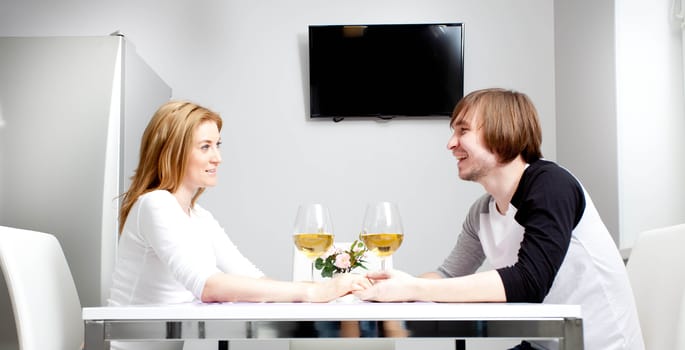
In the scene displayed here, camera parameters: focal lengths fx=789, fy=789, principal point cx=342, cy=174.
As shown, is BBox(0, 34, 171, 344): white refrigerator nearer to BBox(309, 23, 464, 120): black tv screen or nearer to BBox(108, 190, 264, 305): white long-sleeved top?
BBox(309, 23, 464, 120): black tv screen

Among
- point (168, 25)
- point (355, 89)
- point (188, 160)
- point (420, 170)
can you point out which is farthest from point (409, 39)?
point (188, 160)

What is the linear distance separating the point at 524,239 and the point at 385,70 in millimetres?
2417

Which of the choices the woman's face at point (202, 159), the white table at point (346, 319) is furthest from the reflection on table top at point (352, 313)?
the woman's face at point (202, 159)

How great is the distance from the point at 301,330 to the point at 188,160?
2.65 feet

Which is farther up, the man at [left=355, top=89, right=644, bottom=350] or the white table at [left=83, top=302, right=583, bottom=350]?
the man at [left=355, top=89, right=644, bottom=350]

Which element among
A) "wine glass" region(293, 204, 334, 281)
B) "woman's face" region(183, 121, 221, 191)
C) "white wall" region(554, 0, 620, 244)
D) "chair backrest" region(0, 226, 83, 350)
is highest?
"white wall" region(554, 0, 620, 244)

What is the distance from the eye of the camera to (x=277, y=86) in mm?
3945

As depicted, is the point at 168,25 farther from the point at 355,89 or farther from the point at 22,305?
the point at 22,305

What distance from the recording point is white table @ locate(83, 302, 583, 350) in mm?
1232

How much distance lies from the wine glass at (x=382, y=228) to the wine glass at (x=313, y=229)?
0.08 metres

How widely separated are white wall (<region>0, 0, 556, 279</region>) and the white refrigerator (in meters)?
0.84

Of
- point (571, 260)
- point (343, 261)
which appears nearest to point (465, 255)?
point (343, 261)

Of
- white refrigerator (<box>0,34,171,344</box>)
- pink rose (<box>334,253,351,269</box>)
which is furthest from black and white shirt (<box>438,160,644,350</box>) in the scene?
white refrigerator (<box>0,34,171,344</box>)

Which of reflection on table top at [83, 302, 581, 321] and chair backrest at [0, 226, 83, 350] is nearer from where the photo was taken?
reflection on table top at [83, 302, 581, 321]
